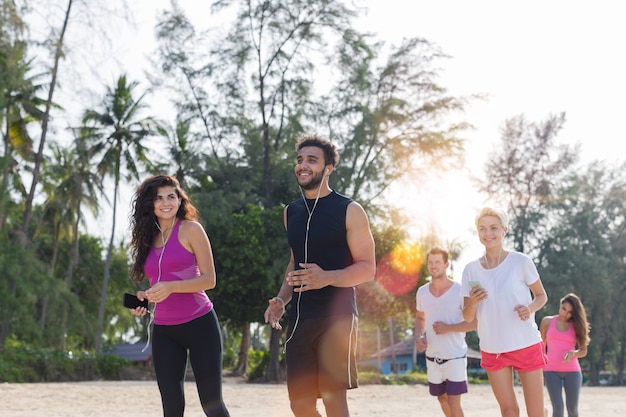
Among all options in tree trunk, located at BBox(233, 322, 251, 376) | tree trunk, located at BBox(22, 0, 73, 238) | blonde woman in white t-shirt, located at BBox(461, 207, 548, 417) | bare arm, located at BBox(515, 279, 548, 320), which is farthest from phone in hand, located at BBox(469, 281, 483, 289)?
tree trunk, located at BBox(233, 322, 251, 376)

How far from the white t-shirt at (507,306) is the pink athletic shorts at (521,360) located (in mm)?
Answer: 45

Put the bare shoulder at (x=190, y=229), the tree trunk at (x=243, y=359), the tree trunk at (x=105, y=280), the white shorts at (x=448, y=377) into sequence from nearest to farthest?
1. the bare shoulder at (x=190, y=229)
2. the white shorts at (x=448, y=377)
3. the tree trunk at (x=105, y=280)
4. the tree trunk at (x=243, y=359)

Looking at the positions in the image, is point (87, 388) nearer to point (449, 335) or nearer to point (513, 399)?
point (449, 335)

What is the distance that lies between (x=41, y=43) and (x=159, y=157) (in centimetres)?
940

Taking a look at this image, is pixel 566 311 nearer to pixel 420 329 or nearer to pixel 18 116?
pixel 420 329

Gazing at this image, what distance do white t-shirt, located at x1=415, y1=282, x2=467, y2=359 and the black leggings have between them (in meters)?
3.23

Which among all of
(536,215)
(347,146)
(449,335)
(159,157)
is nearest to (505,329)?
(449,335)

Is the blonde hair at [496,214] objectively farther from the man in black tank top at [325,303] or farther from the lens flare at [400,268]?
the lens flare at [400,268]

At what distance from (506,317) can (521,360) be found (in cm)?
31

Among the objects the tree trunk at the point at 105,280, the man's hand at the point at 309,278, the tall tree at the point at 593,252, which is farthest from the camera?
the tall tree at the point at 593,252

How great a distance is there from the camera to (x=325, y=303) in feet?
14.9

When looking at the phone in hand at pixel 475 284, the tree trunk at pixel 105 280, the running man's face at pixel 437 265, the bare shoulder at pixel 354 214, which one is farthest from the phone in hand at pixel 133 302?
the tree trunk at pixel 105 280

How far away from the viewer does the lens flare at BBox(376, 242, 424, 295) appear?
29.9 meters

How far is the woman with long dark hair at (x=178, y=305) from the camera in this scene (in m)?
4.89
